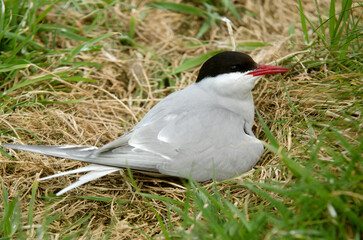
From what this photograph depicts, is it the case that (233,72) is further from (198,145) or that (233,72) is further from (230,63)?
(198,145)

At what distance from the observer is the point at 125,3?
4.07 metres

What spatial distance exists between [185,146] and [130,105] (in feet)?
3.52

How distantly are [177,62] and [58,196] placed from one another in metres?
1.78

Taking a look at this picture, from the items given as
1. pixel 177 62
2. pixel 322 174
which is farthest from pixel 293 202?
pixel 177 62

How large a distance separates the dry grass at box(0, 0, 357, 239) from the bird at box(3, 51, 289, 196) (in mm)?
142

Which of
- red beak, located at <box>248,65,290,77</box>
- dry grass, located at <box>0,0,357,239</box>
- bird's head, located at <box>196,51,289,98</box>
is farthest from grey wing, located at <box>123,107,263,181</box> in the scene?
red beak, located at <box>248,65,290,77</box>

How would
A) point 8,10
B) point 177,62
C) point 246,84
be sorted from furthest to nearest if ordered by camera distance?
1. point 177,62
2. point 8,10
3. point 246,84

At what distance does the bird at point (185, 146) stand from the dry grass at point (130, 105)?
142 millimetres

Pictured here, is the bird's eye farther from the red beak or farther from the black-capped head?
the red beak

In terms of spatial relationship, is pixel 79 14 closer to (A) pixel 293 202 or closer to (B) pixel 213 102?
(B) pixel 213 102

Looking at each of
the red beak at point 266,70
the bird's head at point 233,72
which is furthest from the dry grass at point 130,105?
the bird's head at point 233,72

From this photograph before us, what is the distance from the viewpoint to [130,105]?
11.3 ft

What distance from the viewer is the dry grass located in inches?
98.7

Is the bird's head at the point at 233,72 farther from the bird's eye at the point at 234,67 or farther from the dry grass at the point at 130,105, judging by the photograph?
the dry grass at the point at 130,105
